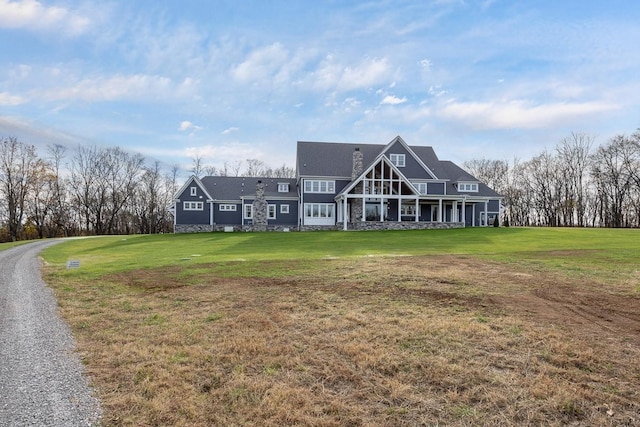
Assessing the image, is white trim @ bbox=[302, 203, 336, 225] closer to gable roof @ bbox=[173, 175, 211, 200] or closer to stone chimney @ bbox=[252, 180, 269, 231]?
stone chimney @ bbox=[252, 180, 269, 231]

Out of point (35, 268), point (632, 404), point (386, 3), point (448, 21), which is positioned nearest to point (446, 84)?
point (448, 21)

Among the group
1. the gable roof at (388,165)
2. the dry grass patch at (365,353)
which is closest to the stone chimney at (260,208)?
the gable roof at (388,165)

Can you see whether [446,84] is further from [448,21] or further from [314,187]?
[314,187]

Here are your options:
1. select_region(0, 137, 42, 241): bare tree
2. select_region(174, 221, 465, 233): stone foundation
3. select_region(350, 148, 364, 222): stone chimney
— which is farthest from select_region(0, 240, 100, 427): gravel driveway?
select_region(0, 137, 42, 241): bare tree

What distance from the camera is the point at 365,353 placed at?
192 inches

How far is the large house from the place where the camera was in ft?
111

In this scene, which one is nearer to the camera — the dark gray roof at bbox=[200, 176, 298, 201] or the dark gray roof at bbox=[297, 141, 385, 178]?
the dark gray roof at bbox=[297, 141, 385, 178]

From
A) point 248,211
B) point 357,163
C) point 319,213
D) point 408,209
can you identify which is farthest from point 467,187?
point 248,211

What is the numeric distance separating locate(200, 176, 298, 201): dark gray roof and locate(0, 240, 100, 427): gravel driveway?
30.6m

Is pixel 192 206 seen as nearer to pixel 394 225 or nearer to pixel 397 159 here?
pixel 394 225

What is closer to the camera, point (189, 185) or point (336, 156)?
point (189, 185)

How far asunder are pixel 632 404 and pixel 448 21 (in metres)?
14.2

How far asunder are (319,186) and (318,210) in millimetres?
2322

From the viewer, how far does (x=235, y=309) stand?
23.4 feet
